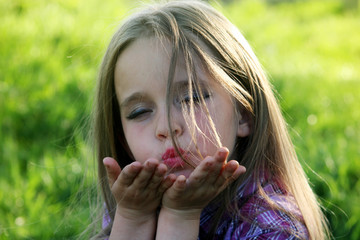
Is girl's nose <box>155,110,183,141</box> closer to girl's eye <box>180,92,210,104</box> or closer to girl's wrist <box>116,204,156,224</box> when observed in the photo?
girl's eye <box>180,92,210,104</box>

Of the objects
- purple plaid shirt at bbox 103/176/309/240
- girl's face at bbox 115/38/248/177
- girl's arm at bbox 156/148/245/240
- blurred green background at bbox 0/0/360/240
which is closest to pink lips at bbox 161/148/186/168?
girl's face at bbox 115/38/248/177

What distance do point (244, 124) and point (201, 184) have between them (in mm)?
488

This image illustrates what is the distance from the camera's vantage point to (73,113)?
153 inches

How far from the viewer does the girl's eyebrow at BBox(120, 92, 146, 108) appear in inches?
80.2

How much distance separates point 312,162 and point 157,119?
1.68m

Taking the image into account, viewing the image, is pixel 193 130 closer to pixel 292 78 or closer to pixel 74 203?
pixel 74 203

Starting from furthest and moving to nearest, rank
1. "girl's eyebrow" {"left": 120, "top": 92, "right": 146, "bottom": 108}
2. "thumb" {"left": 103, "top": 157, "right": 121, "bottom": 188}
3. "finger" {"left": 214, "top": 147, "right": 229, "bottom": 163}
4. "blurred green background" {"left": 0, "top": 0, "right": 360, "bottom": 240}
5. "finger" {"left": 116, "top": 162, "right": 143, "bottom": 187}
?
"blurred green background" {"left": 0, "top": 0, "right": 360, "bottom": 240}
"girl's eyebrow" {"left": 120, "top": 92, "right": 146, "bottom": 108}
"thumb" {"left": 103, "top": 157, "right": 121, "bottom": 188}
"finger" {"left": 116, "top": 162, "right": 143, "bottom": 187}
"finger" {"left": 214, "top": 147, "right": 229, "bottom": 163}

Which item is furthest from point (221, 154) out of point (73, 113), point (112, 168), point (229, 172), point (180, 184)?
point (73, 113)

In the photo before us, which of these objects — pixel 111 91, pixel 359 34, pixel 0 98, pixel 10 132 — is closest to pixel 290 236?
pixel 111 91

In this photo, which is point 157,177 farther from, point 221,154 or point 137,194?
point 221,154

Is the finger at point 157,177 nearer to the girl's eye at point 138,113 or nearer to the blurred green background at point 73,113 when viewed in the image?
the girl's eye at point 138,113

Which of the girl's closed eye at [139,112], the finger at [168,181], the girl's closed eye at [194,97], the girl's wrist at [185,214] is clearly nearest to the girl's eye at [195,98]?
the girl's closed eye at [194,97]

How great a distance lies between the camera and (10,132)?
3.76 m

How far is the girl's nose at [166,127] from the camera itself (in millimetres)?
1900
